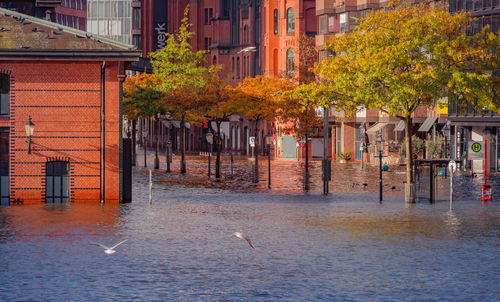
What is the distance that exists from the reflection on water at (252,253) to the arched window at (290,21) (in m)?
62.6

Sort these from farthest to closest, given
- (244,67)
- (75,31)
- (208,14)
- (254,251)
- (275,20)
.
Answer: (208,14) < (244,67) < (275,20) < (75,31) < (254,251)

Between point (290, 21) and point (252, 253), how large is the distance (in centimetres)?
7811

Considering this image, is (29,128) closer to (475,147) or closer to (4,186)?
(4,186)

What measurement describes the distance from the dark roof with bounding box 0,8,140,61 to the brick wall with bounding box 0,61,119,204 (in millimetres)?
782

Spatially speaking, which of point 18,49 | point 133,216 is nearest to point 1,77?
point 18,49

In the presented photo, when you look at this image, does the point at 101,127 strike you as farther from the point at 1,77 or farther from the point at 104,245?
the point at 104,245

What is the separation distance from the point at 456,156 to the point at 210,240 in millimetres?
55154

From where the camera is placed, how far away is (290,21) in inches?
3883

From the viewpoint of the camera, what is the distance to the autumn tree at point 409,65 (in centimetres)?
3994

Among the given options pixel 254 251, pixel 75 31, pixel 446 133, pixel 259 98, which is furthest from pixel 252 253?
pixel 446 133

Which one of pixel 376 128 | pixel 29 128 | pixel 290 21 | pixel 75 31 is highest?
pixel 290 21

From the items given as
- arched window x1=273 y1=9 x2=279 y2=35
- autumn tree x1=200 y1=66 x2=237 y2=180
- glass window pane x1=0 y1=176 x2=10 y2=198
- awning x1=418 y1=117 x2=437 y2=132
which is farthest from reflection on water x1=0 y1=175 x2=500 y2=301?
arched window x1=273 y1=9 x2=279 y2=35

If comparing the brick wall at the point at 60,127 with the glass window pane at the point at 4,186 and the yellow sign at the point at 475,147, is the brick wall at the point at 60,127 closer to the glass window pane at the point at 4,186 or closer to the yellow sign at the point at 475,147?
the glass window pane at the point at 4,186

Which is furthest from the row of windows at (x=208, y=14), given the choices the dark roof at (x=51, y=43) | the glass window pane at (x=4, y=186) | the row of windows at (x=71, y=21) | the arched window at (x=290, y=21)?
the glass window pane at (x=4, y=186)
